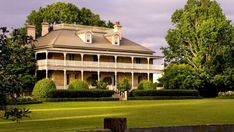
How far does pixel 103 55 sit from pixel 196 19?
14.3 metres

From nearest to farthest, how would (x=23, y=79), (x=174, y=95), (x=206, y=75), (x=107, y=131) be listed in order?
1. (x=107, y=131)
2. (x=23, y=79)
3. (x=174, y=95)
4. (x=206, y=75)

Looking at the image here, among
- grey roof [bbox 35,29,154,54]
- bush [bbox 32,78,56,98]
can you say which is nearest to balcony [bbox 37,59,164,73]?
grey roof [bbox 35,29,154,54]

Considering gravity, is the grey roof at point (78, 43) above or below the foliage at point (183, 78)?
above

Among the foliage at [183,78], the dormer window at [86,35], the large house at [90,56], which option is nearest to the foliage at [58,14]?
the large house at [90,56]

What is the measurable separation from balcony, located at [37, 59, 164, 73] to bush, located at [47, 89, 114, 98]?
11.3 m

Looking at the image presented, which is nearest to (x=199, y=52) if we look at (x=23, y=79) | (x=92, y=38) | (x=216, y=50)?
(x=216, y=50)

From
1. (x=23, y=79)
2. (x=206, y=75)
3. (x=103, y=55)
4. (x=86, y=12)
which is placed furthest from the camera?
(x=86, y=12)

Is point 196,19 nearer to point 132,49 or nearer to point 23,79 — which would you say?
point 132,49

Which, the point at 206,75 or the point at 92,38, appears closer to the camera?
the point at 206,75

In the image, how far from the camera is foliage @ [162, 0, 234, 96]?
6638 centimetres

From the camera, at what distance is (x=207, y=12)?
6994 cm

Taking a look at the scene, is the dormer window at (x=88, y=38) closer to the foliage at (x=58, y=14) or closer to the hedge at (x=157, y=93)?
the hedge at (x=157, y=93)

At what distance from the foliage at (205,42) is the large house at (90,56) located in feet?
18.7

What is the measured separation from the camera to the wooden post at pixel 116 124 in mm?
6934
